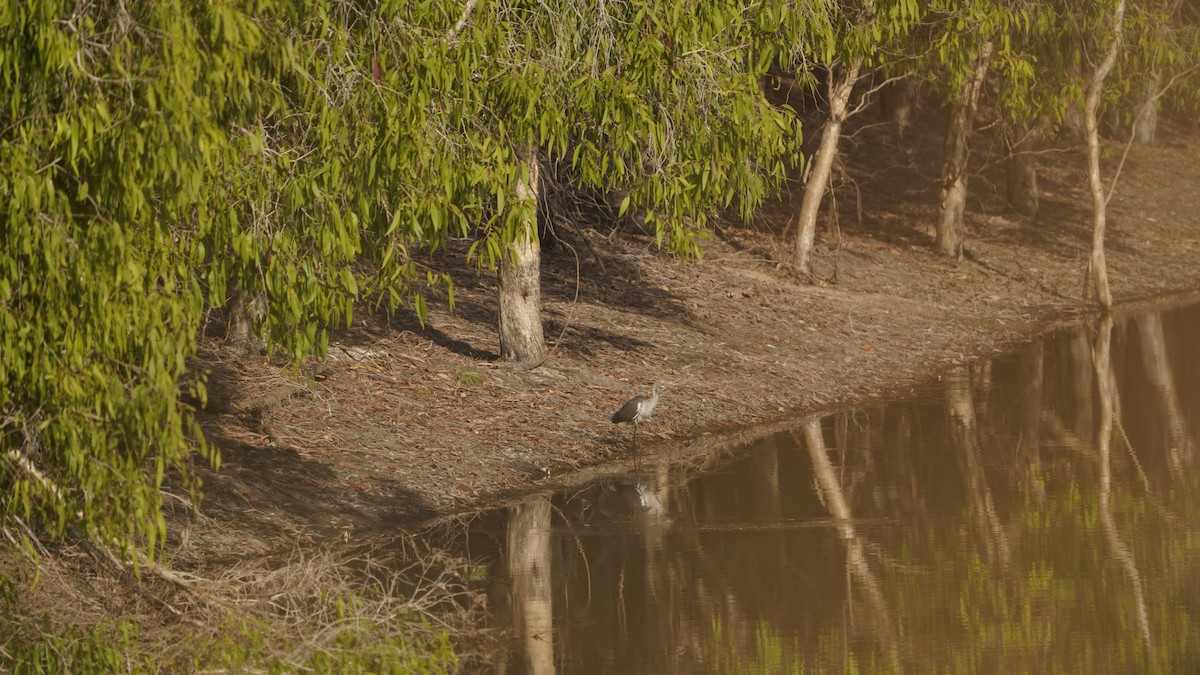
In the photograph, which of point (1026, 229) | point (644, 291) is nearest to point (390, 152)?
point (644, 291)

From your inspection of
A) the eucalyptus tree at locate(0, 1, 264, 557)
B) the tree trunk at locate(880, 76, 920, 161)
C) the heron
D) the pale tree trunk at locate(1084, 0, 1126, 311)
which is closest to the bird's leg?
the heron

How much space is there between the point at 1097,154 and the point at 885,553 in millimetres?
12434

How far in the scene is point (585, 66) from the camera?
9.03 metres

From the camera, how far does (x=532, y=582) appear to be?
405 inches

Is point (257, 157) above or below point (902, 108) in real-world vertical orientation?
above

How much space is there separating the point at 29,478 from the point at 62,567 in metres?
1.53

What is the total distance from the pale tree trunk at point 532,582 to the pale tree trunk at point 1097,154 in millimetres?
11656

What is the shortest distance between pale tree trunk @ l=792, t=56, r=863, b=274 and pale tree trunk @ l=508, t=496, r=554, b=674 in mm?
10536

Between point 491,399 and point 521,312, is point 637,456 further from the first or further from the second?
point 521,312

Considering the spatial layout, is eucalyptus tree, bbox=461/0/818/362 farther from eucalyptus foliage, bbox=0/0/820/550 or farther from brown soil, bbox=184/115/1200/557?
brown soil, bbox=184/115/1200/557

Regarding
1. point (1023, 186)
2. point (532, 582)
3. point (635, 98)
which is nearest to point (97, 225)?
point (635, 98)

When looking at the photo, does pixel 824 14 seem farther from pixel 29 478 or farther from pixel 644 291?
pixel 644 291

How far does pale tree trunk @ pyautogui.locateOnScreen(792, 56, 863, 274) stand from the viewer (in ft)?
69.9

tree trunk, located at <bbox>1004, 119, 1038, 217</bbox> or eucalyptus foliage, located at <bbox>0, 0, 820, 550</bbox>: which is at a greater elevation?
eucalyptus foliage, located at <bbox>0, 0, 820, 550</bbox>
